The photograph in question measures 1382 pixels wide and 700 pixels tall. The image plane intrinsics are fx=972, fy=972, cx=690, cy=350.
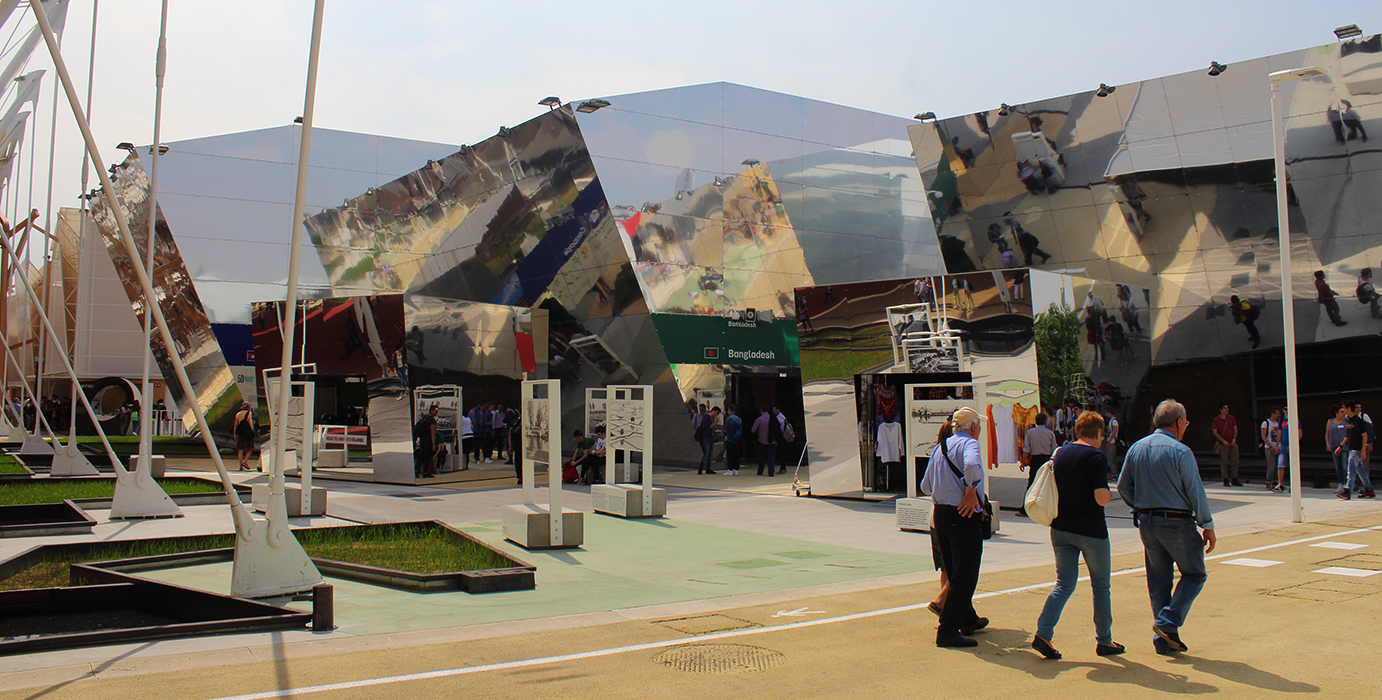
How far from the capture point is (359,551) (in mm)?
11438

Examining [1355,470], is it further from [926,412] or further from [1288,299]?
[926,412]

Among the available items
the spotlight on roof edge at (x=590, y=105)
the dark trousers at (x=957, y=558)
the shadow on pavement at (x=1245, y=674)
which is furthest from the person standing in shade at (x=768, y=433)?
the shadow on pavement at (x=1245, y=674)

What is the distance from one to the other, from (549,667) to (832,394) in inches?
512

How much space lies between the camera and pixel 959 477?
7270 mm

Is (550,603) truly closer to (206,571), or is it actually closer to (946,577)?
(946,577)

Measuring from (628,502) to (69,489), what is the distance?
11.8 meters

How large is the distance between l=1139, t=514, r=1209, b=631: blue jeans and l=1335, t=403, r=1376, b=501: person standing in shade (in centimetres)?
1463

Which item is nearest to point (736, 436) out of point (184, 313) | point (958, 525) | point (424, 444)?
point (424, 444)

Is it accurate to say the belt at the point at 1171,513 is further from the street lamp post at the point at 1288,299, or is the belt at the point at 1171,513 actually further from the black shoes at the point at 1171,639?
the street lamp post at the point at 1288,299

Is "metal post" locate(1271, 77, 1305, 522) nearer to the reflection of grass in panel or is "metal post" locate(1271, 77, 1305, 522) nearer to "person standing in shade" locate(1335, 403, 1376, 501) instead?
"person standing in shade" locate(1335, 403, 1376, 501)

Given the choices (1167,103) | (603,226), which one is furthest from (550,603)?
(1167,103)

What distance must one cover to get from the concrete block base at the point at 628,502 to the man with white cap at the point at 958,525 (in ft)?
28.1

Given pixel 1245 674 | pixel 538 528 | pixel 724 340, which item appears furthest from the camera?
pixel 724 340

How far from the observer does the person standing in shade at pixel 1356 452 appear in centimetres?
1830
